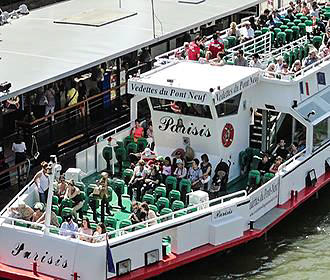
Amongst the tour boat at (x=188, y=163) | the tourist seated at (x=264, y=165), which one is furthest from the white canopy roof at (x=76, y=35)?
the tourist seated at (x=264, y=165)

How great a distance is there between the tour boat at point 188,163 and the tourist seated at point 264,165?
0.27 meters

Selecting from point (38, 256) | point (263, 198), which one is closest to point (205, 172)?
point (263, 198)

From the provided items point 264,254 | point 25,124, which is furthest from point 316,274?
point 25,124

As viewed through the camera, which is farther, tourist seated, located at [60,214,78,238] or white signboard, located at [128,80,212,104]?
white signboard, located at [128,80,212,104]

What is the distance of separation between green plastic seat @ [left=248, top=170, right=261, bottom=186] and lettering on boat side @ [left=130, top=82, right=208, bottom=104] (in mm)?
2305

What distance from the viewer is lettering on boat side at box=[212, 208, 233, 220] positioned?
2455 centimetres

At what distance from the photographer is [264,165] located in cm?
2723

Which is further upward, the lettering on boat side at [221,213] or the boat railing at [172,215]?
the boat railing at [172,215]

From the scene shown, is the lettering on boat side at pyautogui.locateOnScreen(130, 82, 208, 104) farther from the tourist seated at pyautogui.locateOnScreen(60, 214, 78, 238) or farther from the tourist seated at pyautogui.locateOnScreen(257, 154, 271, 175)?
the tourist seated at pyautogui.locateOnScreen(60, 214, 78, 238)

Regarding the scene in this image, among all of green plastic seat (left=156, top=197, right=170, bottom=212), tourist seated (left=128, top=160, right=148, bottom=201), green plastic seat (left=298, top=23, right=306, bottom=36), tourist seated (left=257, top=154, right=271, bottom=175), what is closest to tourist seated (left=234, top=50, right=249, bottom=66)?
tourist seated (left=257, top=154, right=271, bottom=175)

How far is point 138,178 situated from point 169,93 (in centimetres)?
228

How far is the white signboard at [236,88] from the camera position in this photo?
26.0 meters

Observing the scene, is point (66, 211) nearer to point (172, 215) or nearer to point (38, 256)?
point (38, 256)

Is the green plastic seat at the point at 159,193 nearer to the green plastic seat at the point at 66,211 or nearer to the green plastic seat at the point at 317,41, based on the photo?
the green plastic seat at the point at 66,211
